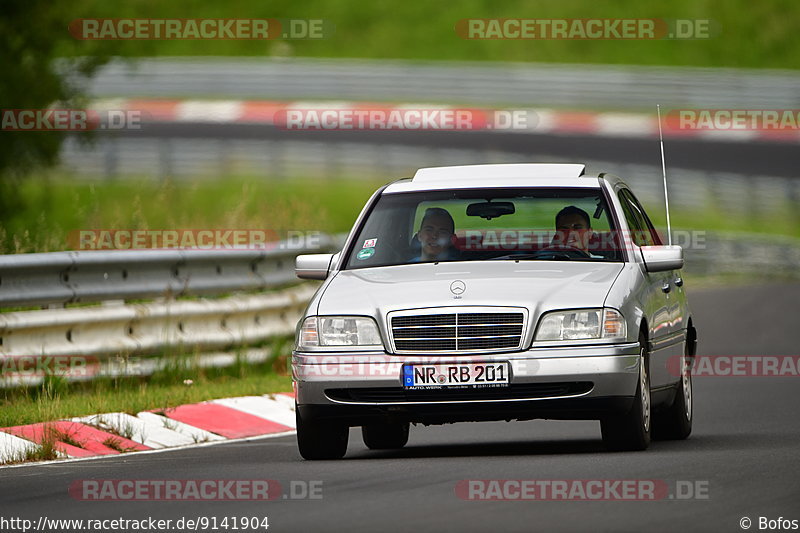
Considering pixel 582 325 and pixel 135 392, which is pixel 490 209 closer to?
pixel 582 325

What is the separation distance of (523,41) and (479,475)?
1958 inches

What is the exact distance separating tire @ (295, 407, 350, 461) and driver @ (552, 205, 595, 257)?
1.79 meters

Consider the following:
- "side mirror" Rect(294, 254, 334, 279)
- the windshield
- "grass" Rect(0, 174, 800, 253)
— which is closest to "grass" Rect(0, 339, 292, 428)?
"side mirror" Rect(294, 254, 334, 279)

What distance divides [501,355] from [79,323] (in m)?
4.77

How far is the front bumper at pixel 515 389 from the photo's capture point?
10102 mm

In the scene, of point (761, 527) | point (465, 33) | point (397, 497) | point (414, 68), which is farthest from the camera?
point (465, 33)

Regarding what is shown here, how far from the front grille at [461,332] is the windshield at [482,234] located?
35.7 inches

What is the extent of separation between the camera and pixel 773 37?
56.7 metres

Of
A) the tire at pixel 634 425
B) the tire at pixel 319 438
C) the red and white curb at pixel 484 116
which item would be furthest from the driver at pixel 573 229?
the red and white curb at pixel 484 116

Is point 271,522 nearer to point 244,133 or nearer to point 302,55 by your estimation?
point 244,133

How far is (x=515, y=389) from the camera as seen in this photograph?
33.2ft

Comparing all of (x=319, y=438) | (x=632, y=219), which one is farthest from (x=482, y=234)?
(x=319, y=438)

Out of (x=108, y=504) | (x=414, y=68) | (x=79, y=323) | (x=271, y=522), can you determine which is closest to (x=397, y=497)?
(x=271, y=522)

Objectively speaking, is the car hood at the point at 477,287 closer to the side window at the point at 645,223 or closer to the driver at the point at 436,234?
the driver at the point at 436,234
